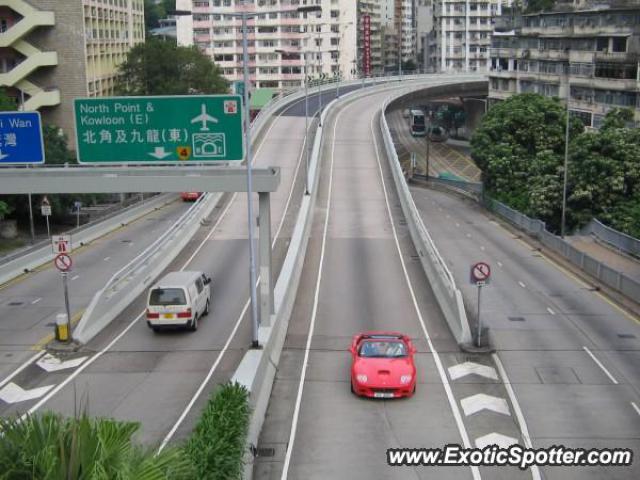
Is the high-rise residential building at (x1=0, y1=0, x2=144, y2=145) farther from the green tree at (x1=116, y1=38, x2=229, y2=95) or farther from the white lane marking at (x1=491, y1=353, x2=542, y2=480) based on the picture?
the white lane marking at (x1=491, y1=353, x2=542, y2=480)

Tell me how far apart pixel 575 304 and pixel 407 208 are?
16858 mm

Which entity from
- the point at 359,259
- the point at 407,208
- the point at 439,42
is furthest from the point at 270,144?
the point at 439,42

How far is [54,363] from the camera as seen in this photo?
2667cm

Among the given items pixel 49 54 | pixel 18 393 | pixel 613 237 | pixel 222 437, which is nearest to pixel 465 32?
pixel 49 54

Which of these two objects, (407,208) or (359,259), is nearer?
(359,259)

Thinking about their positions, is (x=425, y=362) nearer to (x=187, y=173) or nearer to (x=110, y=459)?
(x=187, y=173)

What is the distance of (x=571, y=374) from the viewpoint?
83.9ft

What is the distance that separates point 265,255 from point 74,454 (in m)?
16.9

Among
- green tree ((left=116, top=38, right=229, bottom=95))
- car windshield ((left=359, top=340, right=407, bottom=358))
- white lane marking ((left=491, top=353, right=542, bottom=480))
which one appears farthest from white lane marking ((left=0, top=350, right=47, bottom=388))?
green tree ((left=116, top=38, right=229, bottom=95))

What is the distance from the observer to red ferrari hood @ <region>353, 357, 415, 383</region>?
22.9 metres

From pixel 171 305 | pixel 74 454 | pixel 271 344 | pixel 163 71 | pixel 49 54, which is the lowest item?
pixel 271 344

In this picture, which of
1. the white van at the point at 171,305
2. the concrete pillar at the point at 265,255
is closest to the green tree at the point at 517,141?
the white van at the point at 171,305

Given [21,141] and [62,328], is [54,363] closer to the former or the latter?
[62,328]

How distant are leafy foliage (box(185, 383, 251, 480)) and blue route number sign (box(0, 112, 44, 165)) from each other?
40.7 ft
